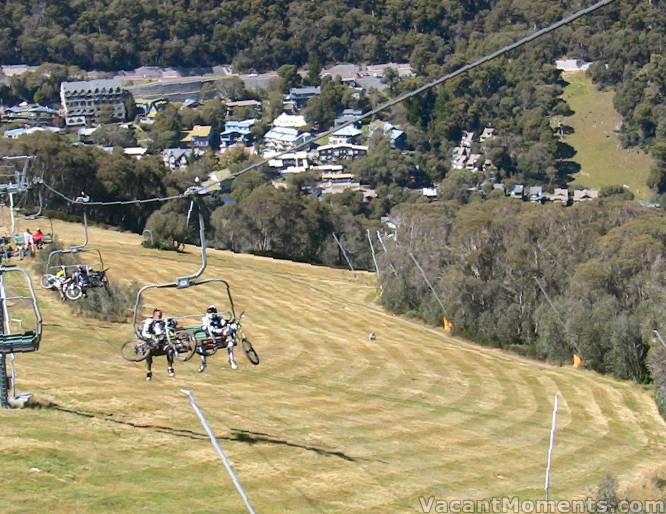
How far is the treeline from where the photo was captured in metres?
52.2

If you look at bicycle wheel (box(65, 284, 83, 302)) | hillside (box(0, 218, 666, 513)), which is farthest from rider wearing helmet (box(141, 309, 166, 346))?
bicycle wheel (box(65, 284, 83, 302))

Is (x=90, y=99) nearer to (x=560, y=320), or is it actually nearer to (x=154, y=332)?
(x=560, y=320)

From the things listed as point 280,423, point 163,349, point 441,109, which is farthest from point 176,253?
point 441,109

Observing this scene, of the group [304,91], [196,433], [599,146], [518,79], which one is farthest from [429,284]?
[304,91]

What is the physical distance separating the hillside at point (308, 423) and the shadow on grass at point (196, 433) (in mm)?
84

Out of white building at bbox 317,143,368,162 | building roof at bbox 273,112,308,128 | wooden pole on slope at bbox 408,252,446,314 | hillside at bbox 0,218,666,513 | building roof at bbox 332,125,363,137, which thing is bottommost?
hillside at bbox 0,218,666,513

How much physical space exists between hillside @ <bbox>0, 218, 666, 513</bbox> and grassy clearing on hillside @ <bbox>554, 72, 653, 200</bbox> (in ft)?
289

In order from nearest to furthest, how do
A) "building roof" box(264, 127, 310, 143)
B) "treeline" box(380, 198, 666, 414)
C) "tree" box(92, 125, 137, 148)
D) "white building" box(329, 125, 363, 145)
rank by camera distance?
"treeline" box(380, 198, 666, 414) < "tree" box(92, 125, 137, 148) < "building roof" box(264, 127, 310, 143) < "white building" box(329, 125, 363, 145)

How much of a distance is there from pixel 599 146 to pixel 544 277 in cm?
9641

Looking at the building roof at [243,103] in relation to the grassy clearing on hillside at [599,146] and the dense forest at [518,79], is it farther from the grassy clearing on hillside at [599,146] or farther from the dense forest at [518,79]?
the grassy clearing on hillside at [599,146]

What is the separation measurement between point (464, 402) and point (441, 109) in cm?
12801

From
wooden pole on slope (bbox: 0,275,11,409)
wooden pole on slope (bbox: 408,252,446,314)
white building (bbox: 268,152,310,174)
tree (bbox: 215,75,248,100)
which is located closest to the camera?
wooden pole on slope (bbox: 0,275,11,409)

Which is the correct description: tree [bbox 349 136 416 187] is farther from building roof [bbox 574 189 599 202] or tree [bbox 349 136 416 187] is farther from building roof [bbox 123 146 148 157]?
building roof [bbox 123 146 148 157]

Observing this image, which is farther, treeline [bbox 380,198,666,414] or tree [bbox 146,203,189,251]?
tree [bbox 146,203,189,251]
